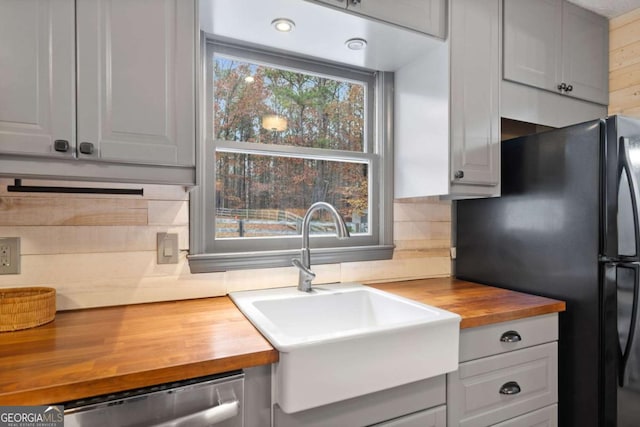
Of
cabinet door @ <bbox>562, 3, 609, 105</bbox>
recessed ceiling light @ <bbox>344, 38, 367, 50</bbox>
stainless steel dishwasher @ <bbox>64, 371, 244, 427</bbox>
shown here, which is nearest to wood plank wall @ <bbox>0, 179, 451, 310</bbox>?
stainless steel dishwasher @ <bbox>64, 371, 244, 427</bbox>

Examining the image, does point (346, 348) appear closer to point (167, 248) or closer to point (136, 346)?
point (136, 346)

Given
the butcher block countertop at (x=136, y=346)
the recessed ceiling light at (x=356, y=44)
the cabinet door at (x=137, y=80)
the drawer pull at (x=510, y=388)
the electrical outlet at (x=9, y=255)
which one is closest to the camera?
the butcher block countertop at (x=136, y=346)

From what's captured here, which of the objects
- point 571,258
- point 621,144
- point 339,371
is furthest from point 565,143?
point 339,371

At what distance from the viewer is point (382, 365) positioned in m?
1.05

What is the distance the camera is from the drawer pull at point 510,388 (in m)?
1.36

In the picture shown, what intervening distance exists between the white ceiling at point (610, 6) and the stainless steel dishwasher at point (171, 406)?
258 cm

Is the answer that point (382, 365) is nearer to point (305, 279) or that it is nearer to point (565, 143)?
point (305, 279)

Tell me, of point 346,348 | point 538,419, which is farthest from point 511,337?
point 346,348

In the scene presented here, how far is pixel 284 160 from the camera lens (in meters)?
1.75

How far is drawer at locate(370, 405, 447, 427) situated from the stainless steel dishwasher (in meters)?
0.48

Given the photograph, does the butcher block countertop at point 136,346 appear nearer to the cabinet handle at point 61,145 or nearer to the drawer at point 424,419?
the drawer at point 424,419

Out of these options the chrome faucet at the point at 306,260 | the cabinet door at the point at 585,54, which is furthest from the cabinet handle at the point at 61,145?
the cabinet door at the point at 585,54

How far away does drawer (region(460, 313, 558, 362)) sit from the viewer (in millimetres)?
1280

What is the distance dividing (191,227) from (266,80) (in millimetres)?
806
